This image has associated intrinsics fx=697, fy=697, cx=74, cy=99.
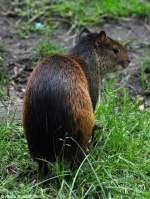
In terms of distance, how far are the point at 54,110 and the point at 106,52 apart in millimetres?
1522

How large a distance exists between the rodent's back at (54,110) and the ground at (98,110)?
21cm

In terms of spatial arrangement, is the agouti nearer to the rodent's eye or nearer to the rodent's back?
the rodent's back

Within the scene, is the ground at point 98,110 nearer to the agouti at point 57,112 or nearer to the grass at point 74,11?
the grass at point 74,11

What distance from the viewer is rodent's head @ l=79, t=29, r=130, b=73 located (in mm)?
5898

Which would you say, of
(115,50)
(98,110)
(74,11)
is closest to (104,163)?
(98,110)

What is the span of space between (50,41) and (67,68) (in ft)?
9.69

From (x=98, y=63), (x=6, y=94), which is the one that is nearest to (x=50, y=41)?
(x=6, y=94)

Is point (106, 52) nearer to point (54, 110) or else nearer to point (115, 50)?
point (115, 50)

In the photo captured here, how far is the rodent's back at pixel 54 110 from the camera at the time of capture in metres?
4.72

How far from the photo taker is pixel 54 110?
470 centimetres

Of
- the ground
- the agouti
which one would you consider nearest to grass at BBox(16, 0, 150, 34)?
the ground

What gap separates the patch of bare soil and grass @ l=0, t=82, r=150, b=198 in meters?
0.91

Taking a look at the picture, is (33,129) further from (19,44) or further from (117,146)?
(19,44)

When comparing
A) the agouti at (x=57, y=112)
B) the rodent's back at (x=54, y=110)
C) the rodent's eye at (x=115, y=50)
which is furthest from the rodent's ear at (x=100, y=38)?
the rodent's back at (x=54, y=110)
